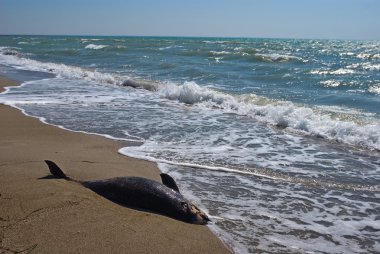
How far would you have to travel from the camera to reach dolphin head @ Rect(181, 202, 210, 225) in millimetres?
4746

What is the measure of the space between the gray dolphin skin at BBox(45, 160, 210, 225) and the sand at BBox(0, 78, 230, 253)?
0.43ft

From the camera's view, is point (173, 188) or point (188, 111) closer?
point (173, 188)

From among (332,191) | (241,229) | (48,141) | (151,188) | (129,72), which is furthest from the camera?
(129,72)

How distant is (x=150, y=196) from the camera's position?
16.7ft

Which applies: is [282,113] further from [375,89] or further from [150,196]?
[375,89]

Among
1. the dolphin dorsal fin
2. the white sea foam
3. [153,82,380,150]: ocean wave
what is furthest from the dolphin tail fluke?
the white sea foam

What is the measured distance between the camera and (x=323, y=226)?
4949 millimetres

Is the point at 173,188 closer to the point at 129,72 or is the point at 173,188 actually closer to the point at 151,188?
the point at 151,188

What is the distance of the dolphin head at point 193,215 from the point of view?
15.6 ft

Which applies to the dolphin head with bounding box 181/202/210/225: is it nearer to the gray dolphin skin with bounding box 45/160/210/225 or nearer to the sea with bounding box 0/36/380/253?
the gray dolphin skin with bounding box 45/160/210/225

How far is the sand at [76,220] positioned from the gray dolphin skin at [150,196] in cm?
13

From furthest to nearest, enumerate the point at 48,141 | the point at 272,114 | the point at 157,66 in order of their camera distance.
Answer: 1. the point at 157,66
2. the point at 272,114
3. the point at 48,141

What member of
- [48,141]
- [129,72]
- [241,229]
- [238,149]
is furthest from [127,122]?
[129,72]

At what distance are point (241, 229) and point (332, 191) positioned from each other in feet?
6.89
